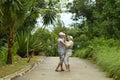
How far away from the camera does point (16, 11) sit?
22.6 m

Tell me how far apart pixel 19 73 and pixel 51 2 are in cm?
3043

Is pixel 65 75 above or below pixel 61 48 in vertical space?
below

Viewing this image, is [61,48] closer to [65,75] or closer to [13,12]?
[65,75]

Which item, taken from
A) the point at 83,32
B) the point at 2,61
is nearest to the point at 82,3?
the point at 83,32

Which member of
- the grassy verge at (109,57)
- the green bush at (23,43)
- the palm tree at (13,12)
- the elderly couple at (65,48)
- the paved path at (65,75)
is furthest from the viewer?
the green bush at (23,43)

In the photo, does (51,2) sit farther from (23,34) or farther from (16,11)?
(16,11)

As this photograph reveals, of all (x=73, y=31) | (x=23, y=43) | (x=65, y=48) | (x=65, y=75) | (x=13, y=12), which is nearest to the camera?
(x=65, y=75)

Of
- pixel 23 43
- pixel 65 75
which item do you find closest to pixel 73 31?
pixel 23 43

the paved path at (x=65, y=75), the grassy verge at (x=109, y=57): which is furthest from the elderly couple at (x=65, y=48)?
the grassy verge at (x=109, y=57)

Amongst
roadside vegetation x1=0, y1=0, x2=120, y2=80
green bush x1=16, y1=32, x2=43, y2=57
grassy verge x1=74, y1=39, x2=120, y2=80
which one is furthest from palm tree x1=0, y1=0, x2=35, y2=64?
green bush x1=16, y1=32, x2=43, y2=57

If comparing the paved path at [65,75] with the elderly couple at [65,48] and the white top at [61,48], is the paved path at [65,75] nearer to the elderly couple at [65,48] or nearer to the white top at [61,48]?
the elderly couple at [65,48]

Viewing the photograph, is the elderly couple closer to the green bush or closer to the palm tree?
the palm tree

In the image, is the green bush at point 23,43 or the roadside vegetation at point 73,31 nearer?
the roadside vegetation at point 73,31

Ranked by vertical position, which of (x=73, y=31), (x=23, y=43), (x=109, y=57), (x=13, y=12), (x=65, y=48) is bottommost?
(x=109, y=57)
